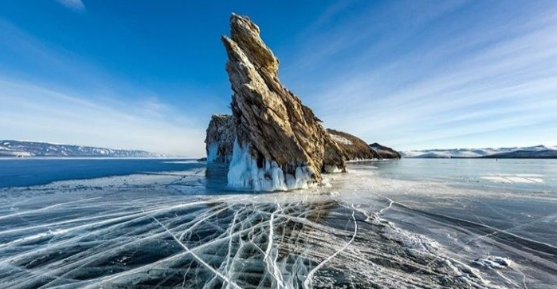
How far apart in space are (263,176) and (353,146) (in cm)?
10543

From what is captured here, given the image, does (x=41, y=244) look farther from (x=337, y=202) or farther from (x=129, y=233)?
(x=337, y=202)

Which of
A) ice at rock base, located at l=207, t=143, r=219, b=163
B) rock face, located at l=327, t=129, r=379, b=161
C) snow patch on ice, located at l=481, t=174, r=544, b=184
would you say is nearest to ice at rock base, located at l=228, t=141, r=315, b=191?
snow patch on ice, located at l=481, t=174, r=544, b=184

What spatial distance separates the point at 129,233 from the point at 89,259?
2673mm

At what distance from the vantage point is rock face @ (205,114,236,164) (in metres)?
78.9

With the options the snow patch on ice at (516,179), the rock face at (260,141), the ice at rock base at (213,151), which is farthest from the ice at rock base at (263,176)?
the ice at rock base at (213,151)

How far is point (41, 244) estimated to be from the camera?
923 centimetres

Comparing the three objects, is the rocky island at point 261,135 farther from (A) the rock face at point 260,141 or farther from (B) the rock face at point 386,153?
(B) the rock face at point 386,153

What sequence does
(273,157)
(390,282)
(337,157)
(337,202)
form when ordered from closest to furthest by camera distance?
(390,282) < (337,202) < (273,157) < (337,157)

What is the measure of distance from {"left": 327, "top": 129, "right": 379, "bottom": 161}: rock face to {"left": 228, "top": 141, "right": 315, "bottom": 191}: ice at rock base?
90315mm

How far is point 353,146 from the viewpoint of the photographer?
4742 inches

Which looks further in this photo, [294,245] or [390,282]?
[294,245]

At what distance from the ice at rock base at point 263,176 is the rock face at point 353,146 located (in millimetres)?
90315

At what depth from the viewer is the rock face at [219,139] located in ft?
259

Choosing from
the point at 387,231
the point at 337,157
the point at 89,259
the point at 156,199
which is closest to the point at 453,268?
the point at 387,231
